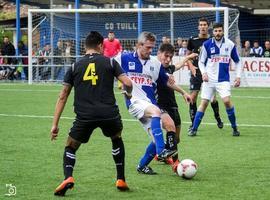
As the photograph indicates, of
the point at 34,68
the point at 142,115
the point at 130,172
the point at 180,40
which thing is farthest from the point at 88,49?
the point at 34,68

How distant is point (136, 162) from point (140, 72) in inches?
65.2

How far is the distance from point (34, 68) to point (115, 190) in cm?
2182

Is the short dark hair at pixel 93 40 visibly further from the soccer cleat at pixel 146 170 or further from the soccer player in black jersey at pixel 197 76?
the soccer player in black jersey at pixel 197 76

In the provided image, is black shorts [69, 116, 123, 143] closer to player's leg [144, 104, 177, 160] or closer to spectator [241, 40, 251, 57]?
player's leg [144, 104, 177, 160]

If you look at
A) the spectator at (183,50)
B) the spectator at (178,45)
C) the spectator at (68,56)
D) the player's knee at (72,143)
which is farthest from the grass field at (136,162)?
the spectator at (68,56)

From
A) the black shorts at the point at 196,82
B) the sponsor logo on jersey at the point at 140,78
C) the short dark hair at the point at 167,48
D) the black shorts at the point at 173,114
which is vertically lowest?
the black shorts at the point at 173,114

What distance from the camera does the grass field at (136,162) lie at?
833cm

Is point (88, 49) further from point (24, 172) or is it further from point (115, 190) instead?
point (24, 172)

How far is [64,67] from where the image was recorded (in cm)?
2902

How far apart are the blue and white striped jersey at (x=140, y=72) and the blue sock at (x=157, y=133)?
13.7 inches

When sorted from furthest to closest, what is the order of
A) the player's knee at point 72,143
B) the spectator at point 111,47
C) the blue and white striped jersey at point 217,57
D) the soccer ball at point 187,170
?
the spectator at point 111,47, the blue and white striped jersey at point 217,57, the soccer ball at point 187,170, the player's knee at point 72,143

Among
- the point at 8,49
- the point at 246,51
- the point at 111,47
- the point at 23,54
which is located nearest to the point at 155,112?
the point at 111,47

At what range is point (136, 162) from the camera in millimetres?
10562

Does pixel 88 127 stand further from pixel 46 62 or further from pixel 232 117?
pixel 46 62
